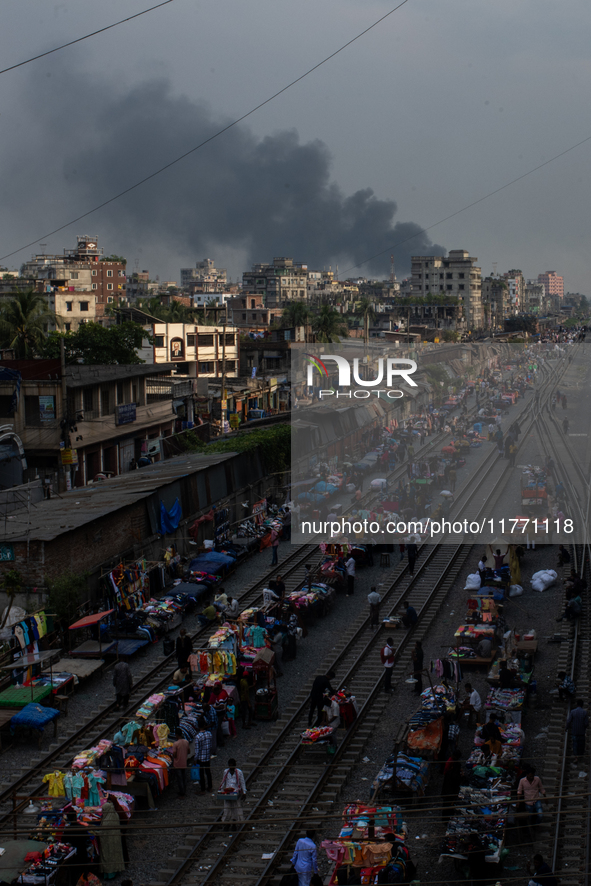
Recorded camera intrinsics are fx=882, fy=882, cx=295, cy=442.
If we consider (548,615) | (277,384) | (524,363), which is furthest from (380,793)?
(524,363)

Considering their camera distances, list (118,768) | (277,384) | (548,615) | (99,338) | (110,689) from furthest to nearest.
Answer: (277,384), (99,338), (548,615), (110,689), (118,768)

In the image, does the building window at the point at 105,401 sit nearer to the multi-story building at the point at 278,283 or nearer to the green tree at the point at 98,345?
the green tree at the point at 98,345

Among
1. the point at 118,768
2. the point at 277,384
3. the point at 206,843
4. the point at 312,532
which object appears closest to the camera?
the point at 206,843

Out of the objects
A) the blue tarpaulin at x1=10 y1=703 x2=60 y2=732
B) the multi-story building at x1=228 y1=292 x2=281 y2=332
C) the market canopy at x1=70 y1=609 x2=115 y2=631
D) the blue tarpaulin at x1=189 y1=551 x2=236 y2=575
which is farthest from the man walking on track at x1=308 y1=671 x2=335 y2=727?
the multi-story building at x1=228 y1=292 x2=281 y2=332

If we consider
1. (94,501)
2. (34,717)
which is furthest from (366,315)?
(34,717)

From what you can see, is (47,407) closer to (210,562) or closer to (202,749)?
(210,562)

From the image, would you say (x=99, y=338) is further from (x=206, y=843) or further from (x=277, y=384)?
(x=206, y=843)
